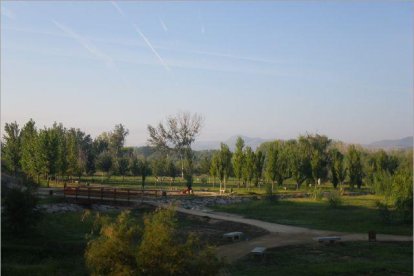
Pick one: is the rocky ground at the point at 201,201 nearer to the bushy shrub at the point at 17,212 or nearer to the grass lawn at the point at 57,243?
the grass lawn at the point at 57,243

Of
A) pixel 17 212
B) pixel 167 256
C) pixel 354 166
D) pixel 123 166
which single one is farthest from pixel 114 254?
pixel 123 166

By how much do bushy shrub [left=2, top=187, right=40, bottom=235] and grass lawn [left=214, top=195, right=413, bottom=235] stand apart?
56.1 feet

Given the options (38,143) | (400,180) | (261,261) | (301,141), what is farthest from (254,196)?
(301,141)

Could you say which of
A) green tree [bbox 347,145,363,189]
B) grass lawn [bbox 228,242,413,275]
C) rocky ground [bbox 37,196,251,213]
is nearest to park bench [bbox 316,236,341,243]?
grass lawn [bbox 228,242,413,275]

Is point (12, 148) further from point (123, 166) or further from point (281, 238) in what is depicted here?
point (281, 238)

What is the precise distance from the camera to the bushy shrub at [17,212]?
2114 cm

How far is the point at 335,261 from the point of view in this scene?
733 inches

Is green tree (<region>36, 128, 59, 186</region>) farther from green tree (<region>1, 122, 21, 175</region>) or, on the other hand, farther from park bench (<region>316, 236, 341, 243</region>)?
park bench (<region>316, 236, 341, 243</region>)

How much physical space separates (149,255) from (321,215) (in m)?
26.0

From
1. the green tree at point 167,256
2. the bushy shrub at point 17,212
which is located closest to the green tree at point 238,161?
the bushy shrub at point 17,212

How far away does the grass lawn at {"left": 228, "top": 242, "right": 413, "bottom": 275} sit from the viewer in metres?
16.7

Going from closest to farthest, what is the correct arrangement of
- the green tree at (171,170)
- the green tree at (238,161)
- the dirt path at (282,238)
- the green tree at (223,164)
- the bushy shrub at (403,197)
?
the dirt path at (282,238) < the bushy shrub at (403,197) < the green tree at (223,164) < the green tree at (238,161) < the green tree at (171,170)

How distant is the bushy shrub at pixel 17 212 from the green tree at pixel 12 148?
40.0 meters

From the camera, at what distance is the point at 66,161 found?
5619 cm
